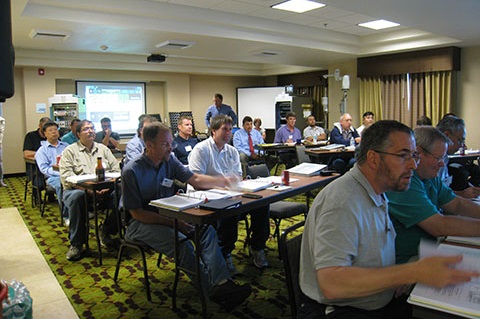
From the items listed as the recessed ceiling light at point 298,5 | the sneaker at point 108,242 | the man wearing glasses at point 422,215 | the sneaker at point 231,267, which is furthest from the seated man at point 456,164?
the sneaker at point 108,242

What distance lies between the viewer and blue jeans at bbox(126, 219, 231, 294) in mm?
2662

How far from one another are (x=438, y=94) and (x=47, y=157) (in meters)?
7.49

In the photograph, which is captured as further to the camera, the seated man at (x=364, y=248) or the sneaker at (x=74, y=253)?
the sneaker at (x=74, y=253)

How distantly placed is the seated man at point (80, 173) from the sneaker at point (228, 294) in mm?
1828

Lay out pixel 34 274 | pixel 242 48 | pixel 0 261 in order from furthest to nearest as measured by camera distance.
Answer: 1. pixel 242 48
2. pixel 0 261
3. pixel 34 274

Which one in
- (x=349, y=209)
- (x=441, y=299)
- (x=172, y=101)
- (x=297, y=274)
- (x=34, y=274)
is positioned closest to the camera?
(x=441, y=299)

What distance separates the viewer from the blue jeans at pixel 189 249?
8.73 feet

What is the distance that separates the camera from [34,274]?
3445 millimetres

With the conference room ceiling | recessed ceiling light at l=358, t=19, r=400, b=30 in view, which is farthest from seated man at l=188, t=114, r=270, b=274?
recessed ceiling light at l=358, t=19, r=400, b=30

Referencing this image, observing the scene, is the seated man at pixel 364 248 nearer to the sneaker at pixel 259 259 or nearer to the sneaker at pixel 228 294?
the sneaker at pixel 228 294

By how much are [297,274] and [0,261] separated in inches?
131

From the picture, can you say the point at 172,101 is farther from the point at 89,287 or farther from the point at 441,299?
the point at 441,299

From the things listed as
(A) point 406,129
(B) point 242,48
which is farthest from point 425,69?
(A) point 406,129

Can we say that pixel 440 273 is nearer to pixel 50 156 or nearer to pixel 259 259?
pixel 259 259
